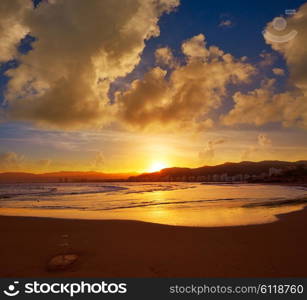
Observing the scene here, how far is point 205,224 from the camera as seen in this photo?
12664 mm

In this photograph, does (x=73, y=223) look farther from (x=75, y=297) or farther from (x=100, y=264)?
(x=75, y=297)

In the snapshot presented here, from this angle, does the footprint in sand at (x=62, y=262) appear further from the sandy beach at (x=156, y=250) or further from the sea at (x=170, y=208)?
the sea at (x=170, y=208)

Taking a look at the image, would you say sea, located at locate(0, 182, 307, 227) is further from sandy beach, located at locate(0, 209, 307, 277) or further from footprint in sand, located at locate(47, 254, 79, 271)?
footprint in sand, located at locate(47, 254, 79, 271)

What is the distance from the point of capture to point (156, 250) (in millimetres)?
8477

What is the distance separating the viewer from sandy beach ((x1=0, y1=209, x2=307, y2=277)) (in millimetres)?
6808

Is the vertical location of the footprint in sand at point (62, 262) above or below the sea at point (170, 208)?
above

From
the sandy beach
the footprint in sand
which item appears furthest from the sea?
the footprint in sand

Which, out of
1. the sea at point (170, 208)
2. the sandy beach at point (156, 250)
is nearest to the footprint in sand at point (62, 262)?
the sandy beach at point (156, 250)

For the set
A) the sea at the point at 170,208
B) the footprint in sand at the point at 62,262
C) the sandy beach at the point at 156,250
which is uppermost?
the footprint in sand at the point at 62,262

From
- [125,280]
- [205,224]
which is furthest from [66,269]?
[205,224]

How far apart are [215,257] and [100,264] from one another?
3.30 m

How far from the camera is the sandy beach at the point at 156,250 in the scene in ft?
22.3

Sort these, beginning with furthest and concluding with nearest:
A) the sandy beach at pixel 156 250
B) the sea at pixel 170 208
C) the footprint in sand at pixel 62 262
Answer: the sea at pixel 170 208
the footprint in sand at pixel 62 262
the sandy beach at pixel 156 250

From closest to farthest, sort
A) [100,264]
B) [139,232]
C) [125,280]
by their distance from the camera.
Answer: [125,280] < [100,264] < [139,232]
